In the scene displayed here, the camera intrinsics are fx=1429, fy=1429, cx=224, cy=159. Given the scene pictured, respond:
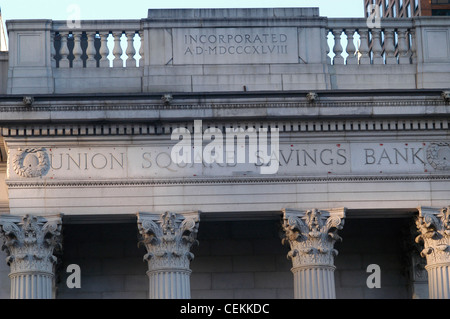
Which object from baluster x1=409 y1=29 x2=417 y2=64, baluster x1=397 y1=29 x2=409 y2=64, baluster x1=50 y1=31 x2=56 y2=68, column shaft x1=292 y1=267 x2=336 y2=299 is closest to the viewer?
column shaft x1=292 y1=267 x2=336 y2=299

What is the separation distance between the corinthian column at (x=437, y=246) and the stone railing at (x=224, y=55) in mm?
4521

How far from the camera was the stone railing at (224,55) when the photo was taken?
4625 cm

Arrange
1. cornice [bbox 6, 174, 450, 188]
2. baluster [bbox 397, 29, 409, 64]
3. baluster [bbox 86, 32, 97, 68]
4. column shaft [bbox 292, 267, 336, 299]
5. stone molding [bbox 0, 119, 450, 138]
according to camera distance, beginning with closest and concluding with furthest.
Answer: column shaft [bbox 292, 267, 336, 299] < cornice [bbox 6, 174, 450, 188] < stone molding [bbox 0, 119, 450, 138] < baluster [bbox 86, 32, 97, 68] < baluster [bbox 397, 29, 409, 64]

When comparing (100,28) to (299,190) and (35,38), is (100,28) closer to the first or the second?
(35,38)

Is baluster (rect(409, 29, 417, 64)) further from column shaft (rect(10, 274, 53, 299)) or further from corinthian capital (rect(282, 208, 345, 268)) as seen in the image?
column shaft (rect(10, 274, 53, 299))

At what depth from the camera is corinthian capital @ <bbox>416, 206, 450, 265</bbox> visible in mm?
44625

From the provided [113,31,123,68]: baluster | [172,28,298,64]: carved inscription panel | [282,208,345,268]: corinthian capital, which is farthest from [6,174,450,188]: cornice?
[113,31,123,68]: baluster

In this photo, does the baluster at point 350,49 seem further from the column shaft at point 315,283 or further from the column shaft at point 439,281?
the column shaft at point 439,281

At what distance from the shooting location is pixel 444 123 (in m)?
45.4

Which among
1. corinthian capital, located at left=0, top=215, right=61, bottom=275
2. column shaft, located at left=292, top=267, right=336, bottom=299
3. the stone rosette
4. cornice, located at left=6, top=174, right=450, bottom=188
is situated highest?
the stone rosette

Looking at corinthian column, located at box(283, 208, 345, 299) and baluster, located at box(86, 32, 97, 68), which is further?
baluster, located at box(86, 32, 97, 68)

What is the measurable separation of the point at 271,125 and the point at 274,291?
22.0 feet

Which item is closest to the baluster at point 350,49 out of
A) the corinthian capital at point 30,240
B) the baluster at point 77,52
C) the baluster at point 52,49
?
the baluster at point 77,52
